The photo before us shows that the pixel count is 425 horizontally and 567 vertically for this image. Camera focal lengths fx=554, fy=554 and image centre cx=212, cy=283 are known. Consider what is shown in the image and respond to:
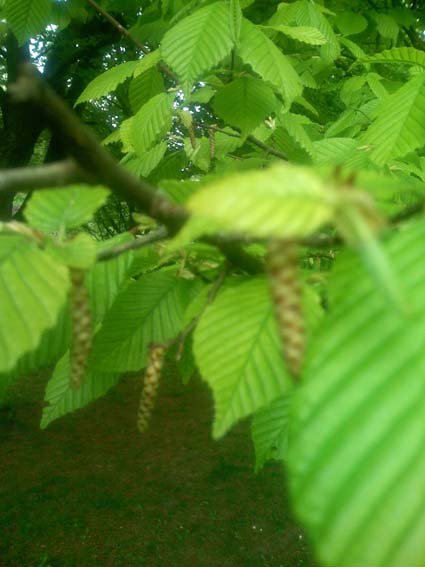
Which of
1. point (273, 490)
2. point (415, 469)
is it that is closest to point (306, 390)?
point (415, 469)

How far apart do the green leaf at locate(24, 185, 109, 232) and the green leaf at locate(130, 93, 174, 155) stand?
127cm

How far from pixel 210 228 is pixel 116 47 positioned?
567cm

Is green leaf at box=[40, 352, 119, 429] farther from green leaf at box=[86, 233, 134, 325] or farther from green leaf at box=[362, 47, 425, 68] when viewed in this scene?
green leaf at box=[362, 47, 425, 68]

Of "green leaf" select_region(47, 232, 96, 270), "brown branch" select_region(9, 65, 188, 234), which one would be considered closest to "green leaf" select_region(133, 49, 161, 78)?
"green leaf" select_region(47, 232, 96, 270)

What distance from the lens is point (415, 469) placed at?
436 mm

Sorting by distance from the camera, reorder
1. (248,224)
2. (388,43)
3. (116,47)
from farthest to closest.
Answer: (116,47) < (388,43) < (248,224)

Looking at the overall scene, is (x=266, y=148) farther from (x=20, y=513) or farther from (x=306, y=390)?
(x=20, y=513)

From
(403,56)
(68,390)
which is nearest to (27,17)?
(403,56)

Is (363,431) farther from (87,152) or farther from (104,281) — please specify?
(104,281)

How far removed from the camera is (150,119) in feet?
6.85

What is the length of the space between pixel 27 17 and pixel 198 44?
1.11 metres

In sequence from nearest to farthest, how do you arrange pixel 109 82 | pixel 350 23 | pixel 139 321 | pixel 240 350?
pixel 240 350 → pixel 139 321 → pixel 109 82 → pixel 350 23

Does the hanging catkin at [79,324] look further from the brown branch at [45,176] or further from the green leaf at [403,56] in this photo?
the green leaf at [403,56]

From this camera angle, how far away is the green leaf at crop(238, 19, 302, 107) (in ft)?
5.91
